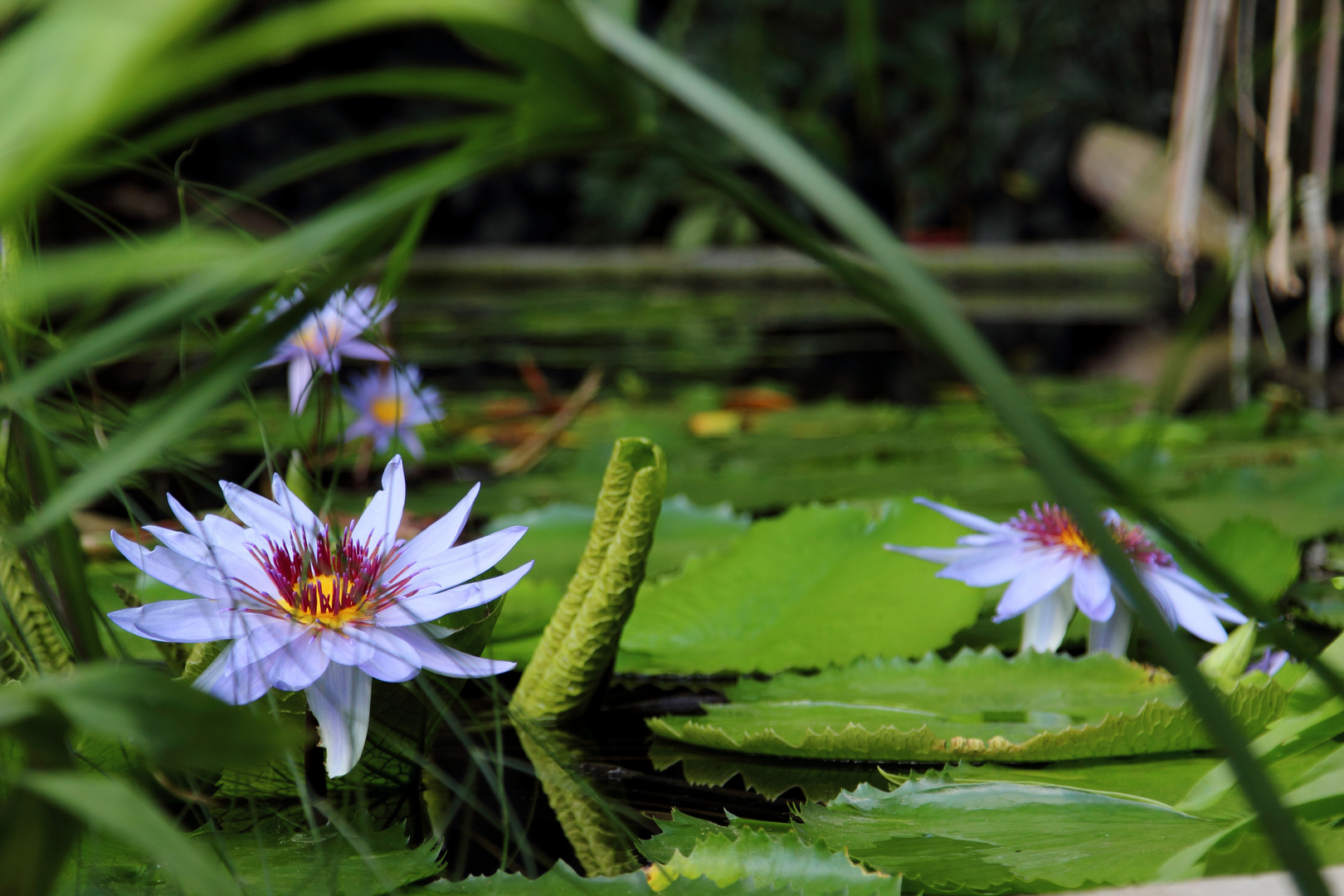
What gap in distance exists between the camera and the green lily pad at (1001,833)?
316 mm

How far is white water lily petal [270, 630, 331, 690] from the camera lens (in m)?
0.30

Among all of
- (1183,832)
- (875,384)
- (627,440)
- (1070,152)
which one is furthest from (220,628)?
(1070,152)

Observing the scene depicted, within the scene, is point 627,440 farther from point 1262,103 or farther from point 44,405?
point 1262,103

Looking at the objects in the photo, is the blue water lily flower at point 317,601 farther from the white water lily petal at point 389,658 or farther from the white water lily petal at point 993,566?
the white water lily petal at point 993,566

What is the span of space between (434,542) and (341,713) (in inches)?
2.7

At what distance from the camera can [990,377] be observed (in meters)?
0.16

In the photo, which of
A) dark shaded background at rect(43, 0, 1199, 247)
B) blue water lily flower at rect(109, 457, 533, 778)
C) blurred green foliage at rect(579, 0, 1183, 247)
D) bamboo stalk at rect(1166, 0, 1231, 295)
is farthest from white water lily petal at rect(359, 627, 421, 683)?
dark shaded background at rect(43, 0, 1199, 247)

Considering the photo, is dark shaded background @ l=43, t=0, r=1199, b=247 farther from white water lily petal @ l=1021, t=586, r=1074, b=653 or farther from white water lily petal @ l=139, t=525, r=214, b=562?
white water lily petal @ l=139, t=525, r=214, b=562

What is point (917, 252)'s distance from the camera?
4.23m

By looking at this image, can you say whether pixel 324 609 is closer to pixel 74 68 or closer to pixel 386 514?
pixel 386 514

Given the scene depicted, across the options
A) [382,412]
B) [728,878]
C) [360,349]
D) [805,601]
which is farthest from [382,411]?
[728,878]

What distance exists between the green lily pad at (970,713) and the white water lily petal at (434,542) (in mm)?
132

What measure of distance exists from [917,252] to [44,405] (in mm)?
4046

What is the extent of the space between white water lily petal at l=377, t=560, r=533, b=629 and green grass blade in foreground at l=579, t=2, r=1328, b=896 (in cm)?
17
